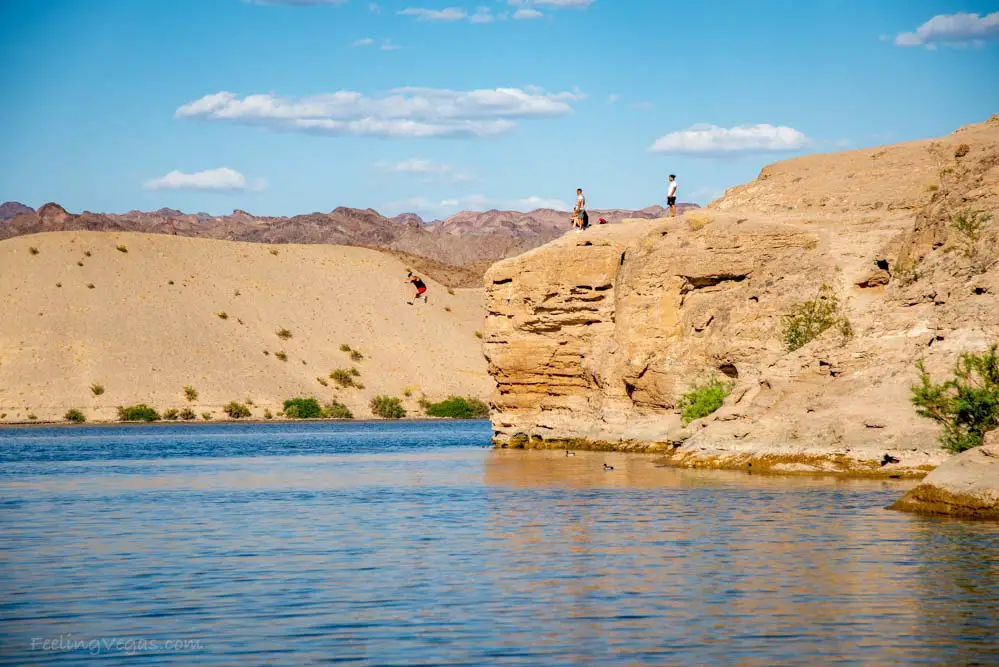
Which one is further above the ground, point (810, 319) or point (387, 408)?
point (810, 319)

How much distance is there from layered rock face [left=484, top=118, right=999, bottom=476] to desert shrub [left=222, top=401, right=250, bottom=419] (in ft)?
130

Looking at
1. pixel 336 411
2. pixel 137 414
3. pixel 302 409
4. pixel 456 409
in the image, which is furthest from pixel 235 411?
pixel 456 409

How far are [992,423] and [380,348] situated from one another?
80575mm

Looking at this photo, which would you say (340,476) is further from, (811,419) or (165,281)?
(165,281)

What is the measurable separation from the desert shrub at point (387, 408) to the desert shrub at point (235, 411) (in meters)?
10.2

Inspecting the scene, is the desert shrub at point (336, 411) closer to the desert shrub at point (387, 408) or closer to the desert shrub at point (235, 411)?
the desert shrub at point (387, 408)

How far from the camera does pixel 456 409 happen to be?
9212cm

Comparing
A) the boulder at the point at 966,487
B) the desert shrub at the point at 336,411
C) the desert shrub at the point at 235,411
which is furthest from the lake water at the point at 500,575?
the desert shrub at the point at 336,411

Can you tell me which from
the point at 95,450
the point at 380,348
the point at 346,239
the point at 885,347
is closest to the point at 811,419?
the point at 885,347

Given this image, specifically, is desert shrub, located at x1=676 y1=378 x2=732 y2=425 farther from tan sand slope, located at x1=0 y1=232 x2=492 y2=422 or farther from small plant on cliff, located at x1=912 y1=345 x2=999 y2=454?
tan sand slope, located at x1=0 y1=232 x2=492 y2=422

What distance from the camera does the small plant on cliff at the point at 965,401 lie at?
23.7 metres

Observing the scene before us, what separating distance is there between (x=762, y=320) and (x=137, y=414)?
51.8 m

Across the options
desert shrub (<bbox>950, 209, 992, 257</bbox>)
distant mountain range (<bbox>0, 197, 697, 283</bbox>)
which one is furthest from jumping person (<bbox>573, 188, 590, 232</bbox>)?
distant mountain range (<bbox>0, 197, 697, 283</bbox>)

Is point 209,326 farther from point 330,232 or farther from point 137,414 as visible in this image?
point 330,232
